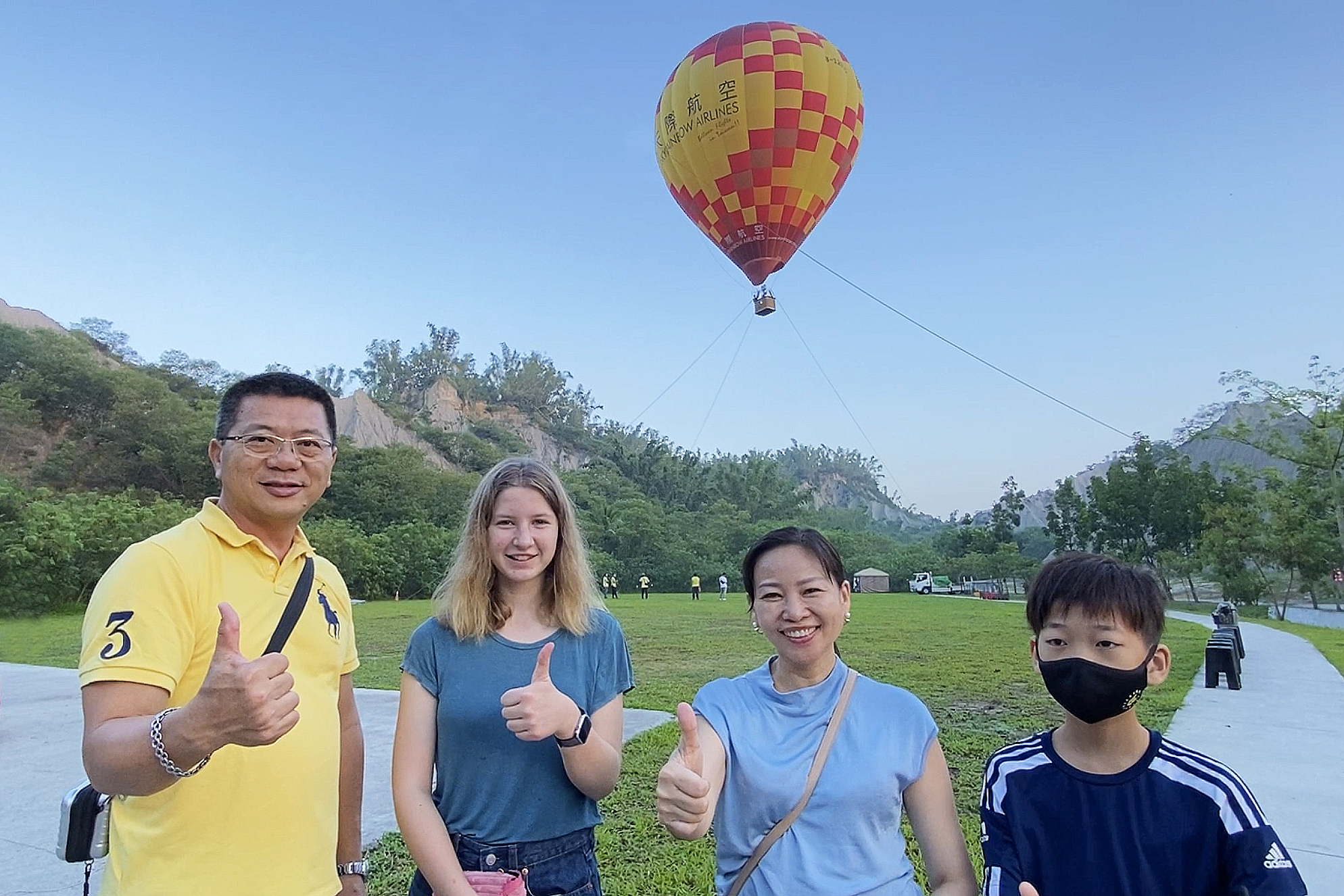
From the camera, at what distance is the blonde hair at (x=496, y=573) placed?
68.3 inches

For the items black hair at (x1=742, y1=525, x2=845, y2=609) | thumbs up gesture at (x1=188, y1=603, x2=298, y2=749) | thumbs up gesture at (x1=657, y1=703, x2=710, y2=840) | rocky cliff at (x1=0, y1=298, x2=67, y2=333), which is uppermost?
rocky cliff at (x1=0, y1=298, x2=67, y2=333)

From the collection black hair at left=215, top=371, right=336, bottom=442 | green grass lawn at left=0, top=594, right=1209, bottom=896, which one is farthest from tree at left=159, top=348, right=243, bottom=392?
black hair at left=215, top=371, right=336, bottom=442

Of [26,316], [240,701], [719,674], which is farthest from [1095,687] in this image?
[26,316]

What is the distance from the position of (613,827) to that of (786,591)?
2842 mm

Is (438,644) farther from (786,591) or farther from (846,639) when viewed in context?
(846,639)

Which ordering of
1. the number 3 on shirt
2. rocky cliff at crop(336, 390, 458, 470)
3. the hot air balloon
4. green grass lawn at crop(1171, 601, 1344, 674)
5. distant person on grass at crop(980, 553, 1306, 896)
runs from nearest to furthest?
the number 3 on shirt
distant person on grass at crop(980, 553, 1306, 896)
the hot air balloon
green grass lawn at crop(1171, 601, 1344, 674)
rocky cliff at crop(336, 390, 458, 470)

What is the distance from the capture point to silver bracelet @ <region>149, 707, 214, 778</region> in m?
1.20

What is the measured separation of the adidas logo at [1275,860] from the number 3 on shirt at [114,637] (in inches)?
74.2

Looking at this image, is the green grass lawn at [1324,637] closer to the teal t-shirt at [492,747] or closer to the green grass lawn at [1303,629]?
the green grass lawn at [1303,629]

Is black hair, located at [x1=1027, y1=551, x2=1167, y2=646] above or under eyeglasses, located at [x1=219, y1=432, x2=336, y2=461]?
under

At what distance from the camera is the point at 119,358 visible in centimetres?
4875

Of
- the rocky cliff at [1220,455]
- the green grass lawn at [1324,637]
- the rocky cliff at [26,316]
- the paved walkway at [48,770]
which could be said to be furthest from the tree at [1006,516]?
the rocky cliff at [26,316]

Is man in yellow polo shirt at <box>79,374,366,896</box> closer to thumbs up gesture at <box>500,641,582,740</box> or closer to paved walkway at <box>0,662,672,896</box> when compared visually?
thumbs up gesture at <box>500,641,582,740</box>

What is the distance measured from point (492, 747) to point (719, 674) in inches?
286
